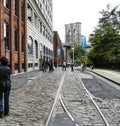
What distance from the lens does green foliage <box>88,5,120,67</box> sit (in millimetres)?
57037

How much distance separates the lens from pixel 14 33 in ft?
110

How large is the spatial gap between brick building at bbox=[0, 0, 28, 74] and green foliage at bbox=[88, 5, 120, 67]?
1952 centimetres

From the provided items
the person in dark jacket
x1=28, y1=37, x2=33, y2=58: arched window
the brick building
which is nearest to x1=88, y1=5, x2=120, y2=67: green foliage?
x1=28, y1=37, x2=33, y2=58: arched window

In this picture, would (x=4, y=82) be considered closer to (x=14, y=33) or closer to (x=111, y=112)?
(x=111, y=112)

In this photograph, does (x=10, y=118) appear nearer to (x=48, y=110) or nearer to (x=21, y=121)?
(x=21, y=121)

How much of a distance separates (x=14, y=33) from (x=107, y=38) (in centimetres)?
2912

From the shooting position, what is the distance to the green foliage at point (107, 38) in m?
57.0

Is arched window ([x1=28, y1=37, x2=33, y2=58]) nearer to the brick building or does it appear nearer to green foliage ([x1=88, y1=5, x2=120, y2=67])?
the brick building

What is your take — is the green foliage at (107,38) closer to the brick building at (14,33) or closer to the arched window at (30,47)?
the arched window at (30,47)

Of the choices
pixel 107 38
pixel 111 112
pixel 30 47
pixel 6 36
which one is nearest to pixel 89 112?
pixel 111 112

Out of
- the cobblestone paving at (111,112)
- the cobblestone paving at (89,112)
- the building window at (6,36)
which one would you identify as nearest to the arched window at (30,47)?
the building window at (6,36)

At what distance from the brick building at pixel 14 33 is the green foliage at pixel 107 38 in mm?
19518

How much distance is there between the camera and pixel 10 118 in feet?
28.2

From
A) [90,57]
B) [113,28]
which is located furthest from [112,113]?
[90,57]
